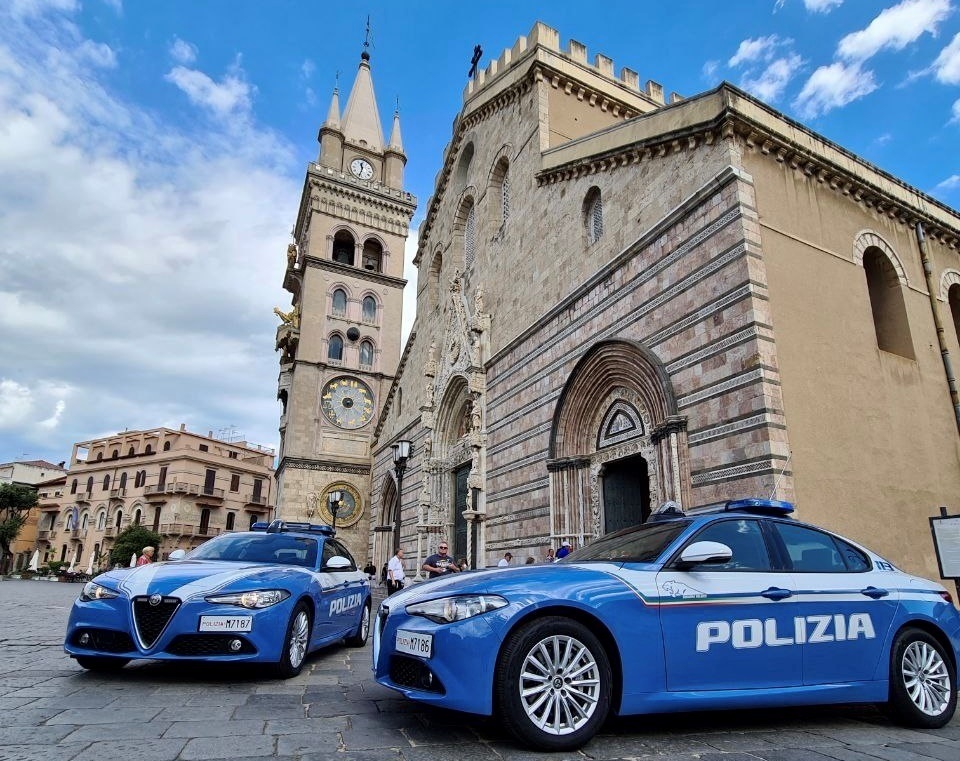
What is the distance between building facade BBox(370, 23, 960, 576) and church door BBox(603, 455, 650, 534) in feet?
0.12

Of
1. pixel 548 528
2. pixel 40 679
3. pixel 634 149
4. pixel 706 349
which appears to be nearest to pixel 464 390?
pixel 548 528

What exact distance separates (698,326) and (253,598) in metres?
6.76

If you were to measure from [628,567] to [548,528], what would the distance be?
28.9ft

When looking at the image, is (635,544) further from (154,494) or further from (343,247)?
(154,494)

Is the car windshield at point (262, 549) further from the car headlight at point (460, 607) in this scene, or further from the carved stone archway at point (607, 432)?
the carved stone archway at point (607, 432)

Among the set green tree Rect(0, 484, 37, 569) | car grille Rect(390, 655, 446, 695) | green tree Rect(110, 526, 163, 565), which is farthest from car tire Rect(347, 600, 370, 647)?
green tree Rect(0, 484, 37, 569)

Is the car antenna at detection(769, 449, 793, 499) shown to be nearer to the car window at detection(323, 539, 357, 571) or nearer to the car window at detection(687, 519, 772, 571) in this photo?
the car window at detection(687, 519, 772, 571)

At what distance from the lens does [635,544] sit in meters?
4.36

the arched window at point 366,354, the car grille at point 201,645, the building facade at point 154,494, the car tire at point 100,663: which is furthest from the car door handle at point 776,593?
the building facade at point 154,494

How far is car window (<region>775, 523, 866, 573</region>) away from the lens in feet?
14.3

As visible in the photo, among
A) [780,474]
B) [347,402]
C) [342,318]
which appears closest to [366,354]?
[342,318]

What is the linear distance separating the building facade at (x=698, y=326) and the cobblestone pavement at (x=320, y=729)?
148 inches

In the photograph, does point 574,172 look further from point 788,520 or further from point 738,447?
point 788,520

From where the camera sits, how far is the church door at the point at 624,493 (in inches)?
443
